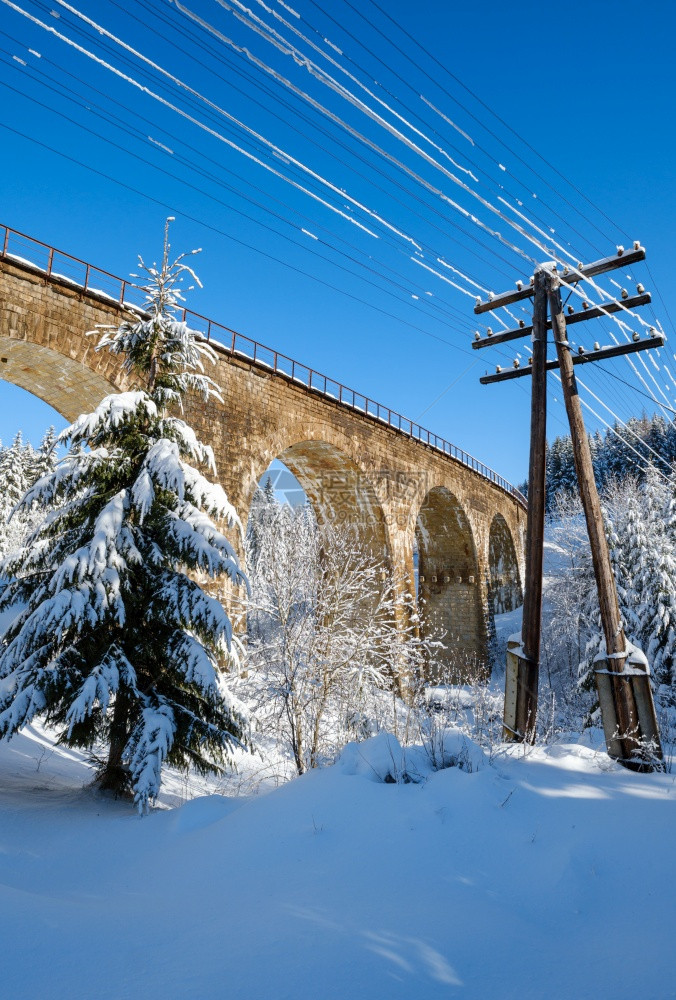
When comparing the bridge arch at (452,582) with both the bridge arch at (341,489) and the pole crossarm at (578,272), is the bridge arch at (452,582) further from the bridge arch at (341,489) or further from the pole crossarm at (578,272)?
the pole crossarm at (578,272)

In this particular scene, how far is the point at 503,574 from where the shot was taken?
36562mm

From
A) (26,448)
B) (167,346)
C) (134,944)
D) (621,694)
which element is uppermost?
(26,448)

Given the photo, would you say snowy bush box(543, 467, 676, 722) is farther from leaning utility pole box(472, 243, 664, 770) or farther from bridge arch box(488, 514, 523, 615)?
bridge arch box(488, 514, 523, 615)

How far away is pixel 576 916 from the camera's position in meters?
2.59

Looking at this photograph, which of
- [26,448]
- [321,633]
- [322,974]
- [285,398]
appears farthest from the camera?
[26,448]

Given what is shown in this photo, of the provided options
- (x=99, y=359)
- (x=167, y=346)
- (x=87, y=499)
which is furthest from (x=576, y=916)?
(x=99, y=359)

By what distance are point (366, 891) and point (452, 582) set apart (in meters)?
24.9

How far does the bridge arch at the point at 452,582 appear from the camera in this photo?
85.2 feet

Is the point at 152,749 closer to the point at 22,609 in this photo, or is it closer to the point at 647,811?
the point at 22,609

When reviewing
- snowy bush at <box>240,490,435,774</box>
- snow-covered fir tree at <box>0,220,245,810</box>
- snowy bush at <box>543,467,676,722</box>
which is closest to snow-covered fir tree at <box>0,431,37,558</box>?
snowy bush at <box>240,490,435,774</box>

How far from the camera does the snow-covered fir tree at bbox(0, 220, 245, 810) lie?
5.79 metres

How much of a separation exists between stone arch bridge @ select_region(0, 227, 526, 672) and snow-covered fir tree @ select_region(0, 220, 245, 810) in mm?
4187

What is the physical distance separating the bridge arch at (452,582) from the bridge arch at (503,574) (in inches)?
321

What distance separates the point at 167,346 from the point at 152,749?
5336mm
